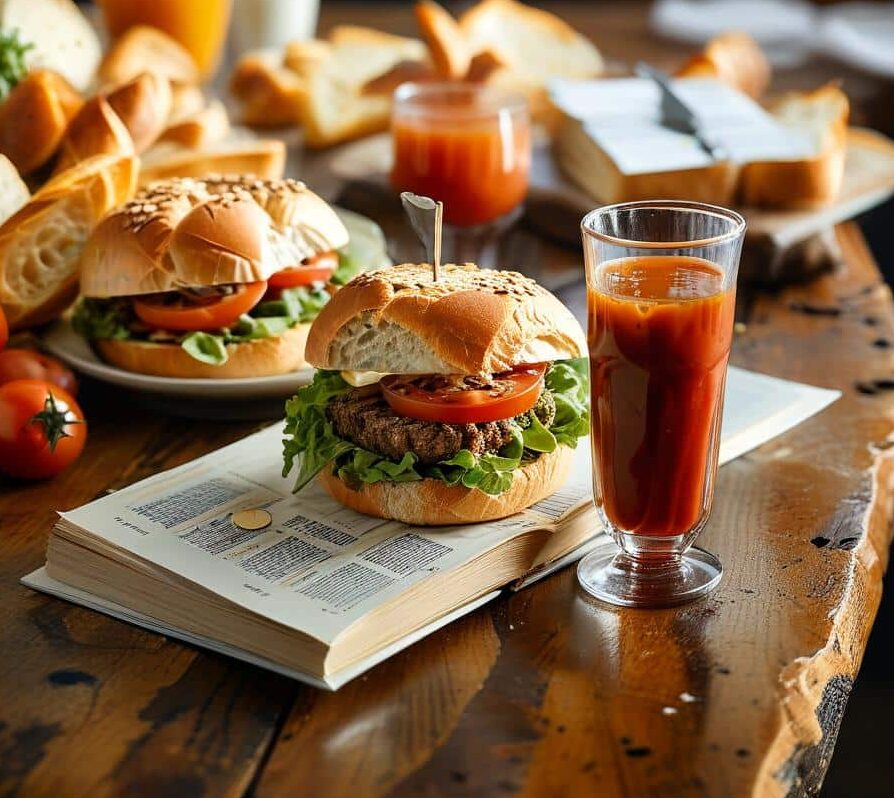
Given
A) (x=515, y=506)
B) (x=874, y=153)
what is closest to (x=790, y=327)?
(x=874, y=153)

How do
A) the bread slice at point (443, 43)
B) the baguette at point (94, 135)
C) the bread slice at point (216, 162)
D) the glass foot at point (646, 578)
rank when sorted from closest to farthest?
the glass foot at point (646, 578), the baguette at point (94, 135), the bread slice at point (216, 162), the bread slice at point (443, 43)

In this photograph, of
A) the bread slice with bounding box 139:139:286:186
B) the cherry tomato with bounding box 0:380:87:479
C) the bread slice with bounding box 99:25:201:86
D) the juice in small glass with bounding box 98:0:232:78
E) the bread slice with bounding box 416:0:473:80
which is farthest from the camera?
the juice in small glass with bounding box 98:0:232:78

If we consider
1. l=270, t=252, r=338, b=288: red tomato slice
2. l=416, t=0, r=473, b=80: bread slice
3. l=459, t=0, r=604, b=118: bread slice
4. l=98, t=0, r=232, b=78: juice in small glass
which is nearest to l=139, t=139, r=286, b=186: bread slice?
l=270, t=252, r=338, b=288: red tomato slice

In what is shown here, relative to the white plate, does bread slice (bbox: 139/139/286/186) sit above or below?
above

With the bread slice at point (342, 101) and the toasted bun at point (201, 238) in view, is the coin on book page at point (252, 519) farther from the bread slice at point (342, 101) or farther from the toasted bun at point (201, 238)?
the bread slice at point (342, 101)

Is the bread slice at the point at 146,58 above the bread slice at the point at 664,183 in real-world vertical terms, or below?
above

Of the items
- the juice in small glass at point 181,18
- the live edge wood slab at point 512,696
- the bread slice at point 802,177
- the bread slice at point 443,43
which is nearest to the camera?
the live edge wood slab at point 512,696

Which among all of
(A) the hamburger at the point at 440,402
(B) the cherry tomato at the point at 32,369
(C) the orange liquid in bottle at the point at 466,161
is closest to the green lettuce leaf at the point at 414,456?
(A) the hamburger at the point at 440,402

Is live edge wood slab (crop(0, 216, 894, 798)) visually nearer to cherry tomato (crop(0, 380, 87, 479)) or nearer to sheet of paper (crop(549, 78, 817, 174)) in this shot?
cherry tomato (crop(0, 380, 87, 479))
